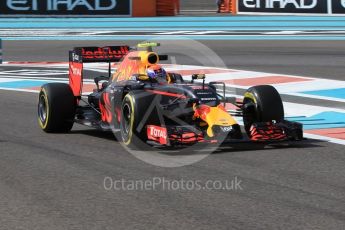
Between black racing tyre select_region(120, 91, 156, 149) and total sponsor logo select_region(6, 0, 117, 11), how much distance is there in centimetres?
2616

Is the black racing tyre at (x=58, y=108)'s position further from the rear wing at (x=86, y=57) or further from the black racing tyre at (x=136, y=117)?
the black racing tyre at (x=136, y=117)

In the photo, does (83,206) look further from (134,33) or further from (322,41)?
(134,33)

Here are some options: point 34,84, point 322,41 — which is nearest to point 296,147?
point 34,84

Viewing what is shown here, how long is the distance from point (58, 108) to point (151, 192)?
12.0ft

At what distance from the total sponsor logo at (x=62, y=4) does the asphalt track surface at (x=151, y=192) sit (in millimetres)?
23731

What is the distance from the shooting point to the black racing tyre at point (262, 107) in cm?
991

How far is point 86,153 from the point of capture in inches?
371

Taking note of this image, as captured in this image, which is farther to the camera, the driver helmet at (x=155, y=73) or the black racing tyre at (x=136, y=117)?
the driver helmet at (x=155, y=73)

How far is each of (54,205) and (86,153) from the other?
2.49 meters

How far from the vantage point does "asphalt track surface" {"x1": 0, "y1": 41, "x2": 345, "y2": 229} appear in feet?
21.1

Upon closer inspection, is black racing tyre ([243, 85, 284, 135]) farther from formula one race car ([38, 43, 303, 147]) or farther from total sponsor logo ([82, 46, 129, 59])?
total sponsor logo ([82, 46, 129, 59])

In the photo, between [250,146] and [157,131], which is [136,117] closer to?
[157,131]

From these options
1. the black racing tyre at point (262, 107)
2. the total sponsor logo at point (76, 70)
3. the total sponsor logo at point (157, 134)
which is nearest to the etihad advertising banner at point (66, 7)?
the total sponsor logo at point (76, 70)

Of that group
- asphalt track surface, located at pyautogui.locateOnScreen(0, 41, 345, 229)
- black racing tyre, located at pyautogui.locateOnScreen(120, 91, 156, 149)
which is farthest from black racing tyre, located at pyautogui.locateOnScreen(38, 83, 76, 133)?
black racing tyre, located at pyautogui.locateOnScreen(120, 91, 156, 149)
